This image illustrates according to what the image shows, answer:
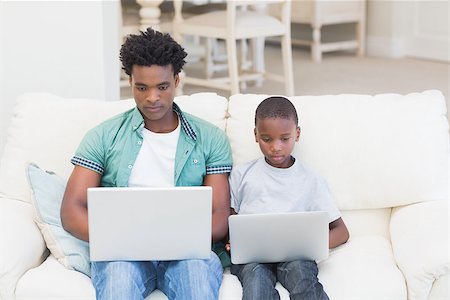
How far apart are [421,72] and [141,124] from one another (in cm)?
404

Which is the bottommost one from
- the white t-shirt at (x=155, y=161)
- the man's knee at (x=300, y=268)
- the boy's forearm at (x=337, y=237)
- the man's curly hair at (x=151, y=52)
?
the man's knee at (x=300, y=268)

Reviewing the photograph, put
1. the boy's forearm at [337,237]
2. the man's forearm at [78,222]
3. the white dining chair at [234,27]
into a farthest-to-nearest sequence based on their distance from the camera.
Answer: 1. the white dining chair at [234,27]
2. the boy's forearm at [337,237]
3. the man's forearm at [78,222]

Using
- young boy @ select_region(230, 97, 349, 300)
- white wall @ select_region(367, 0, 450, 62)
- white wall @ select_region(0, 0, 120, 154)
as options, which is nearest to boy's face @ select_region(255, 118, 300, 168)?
young boy @ select_region(230, 97, 349, 300)

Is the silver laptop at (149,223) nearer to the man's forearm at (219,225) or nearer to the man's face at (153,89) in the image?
the man's forearm at (219,225)

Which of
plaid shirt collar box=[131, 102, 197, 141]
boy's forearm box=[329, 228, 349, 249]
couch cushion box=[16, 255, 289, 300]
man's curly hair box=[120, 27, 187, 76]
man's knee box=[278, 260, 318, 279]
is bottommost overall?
couch cushion box=[16, 255, 289, 300]

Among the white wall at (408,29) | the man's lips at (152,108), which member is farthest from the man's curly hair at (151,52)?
the white wall at (408,29)

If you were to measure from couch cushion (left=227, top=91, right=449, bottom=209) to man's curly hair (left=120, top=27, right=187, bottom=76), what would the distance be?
32cm

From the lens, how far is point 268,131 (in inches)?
86.6

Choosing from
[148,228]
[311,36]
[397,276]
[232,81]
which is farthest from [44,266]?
[311,36]

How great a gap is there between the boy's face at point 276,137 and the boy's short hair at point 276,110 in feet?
0.04

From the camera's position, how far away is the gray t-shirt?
2.22m

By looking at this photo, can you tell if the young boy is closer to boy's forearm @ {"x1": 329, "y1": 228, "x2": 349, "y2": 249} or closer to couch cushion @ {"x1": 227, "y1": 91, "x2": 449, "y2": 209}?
boy's forearm @ {"x1": 329, "y1": 228, "x2": 349, "y2": 249}

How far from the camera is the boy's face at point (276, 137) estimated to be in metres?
2.19

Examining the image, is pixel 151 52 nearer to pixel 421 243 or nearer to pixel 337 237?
pixel 337 237
